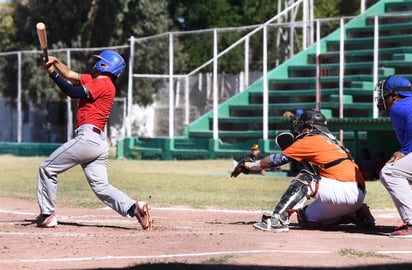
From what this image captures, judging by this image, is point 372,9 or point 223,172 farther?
point 372,9

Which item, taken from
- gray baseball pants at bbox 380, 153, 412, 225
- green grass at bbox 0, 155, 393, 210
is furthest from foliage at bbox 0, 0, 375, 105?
gray baseball pants at bbox 380, 153, 412, 225

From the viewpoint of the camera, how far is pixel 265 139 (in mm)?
25078

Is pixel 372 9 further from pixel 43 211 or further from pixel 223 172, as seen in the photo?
pixel 43 211

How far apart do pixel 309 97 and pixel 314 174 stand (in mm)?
16437

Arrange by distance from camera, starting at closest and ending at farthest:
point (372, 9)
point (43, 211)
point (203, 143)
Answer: point (43, 211), point (203, 143), point (372, 9)

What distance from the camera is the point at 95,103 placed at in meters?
10.6

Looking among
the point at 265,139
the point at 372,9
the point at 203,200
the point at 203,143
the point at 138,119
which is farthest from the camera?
the point at 138,119

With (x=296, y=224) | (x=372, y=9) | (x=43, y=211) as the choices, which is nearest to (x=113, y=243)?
(x=43, y=211)

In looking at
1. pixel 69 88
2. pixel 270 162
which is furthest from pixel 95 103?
pixel 270 162

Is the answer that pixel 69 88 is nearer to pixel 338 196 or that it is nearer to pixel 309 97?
pixel 338 196

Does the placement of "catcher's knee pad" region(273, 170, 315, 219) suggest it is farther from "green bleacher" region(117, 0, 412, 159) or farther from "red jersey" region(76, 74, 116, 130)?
"green bleacher" region(117, 0, 412, 159)

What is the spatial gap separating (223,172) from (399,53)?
655 cm

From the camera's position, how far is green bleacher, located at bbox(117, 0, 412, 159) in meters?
25.1

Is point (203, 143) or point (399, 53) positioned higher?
point (399, 53)
